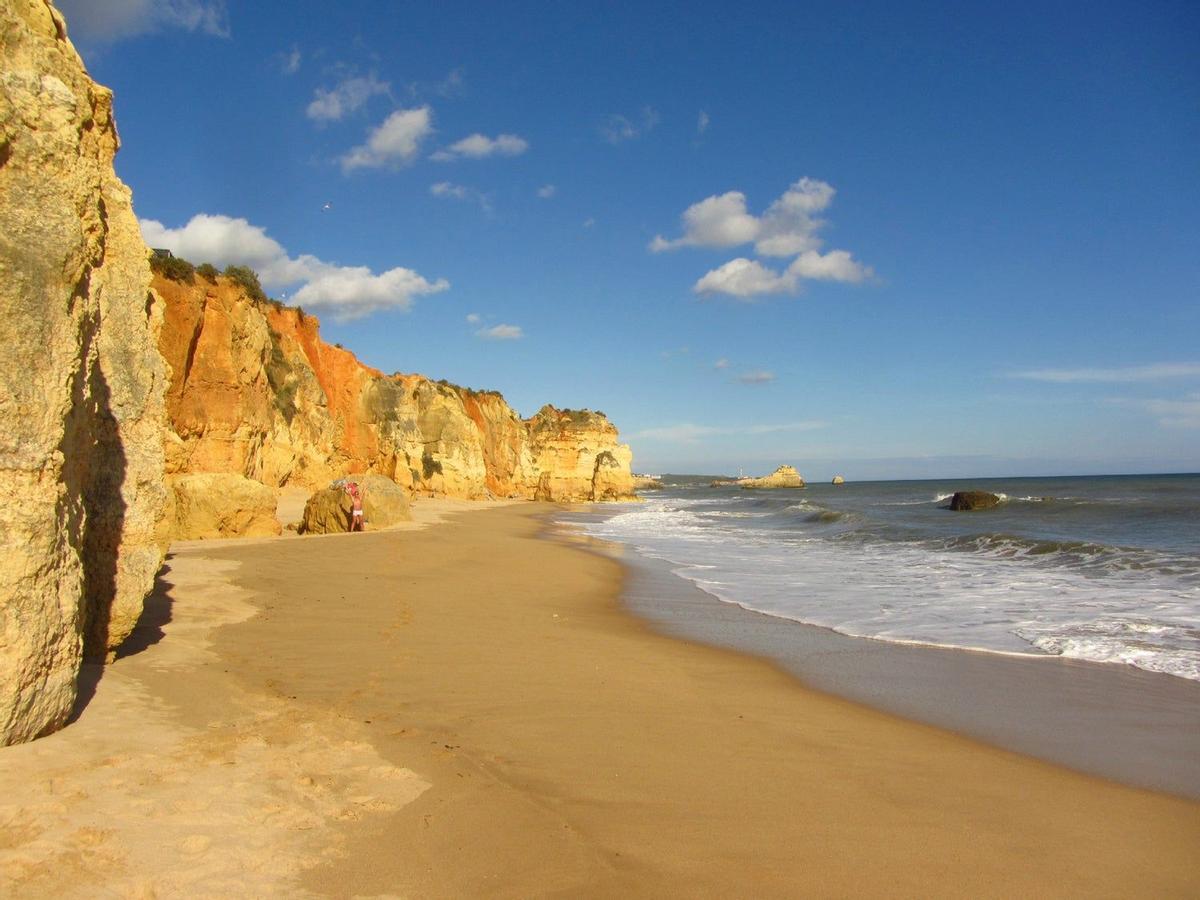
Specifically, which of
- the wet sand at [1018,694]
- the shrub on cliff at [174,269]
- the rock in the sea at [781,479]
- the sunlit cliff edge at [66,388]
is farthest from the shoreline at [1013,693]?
the rock in the sea at [781,479]

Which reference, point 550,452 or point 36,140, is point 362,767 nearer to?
point 36,140

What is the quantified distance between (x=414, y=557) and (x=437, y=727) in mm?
Answer: 9266

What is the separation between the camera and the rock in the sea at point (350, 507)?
17.2 m

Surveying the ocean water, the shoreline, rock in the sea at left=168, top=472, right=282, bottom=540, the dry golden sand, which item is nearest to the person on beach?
rock in the sea at left=168, top=472, right=282, bottom=540

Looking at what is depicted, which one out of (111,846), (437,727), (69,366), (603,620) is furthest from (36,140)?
(603,620)

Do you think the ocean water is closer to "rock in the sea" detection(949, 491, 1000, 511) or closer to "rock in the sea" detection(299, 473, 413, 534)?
"rock in the sea" detection(299, 473, 413, 534)

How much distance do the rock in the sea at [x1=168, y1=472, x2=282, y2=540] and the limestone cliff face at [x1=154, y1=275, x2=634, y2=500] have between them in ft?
1.87

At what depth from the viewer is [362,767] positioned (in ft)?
12.8

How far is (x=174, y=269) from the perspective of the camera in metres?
20.1

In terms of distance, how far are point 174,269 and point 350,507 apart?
8850 millimetres

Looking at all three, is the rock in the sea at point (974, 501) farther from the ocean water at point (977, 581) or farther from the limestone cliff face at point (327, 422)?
the limestone cliff face at point (327, 422)

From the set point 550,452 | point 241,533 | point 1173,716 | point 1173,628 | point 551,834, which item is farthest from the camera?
point 550,452

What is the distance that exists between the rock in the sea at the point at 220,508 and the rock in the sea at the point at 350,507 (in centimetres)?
182

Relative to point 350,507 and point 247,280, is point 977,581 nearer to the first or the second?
point 350,507
